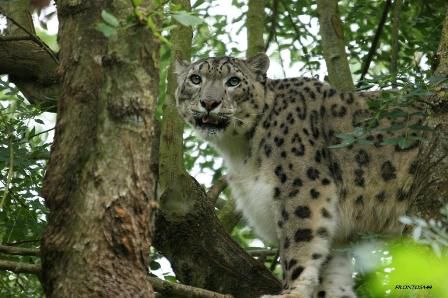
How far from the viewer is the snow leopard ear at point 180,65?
6855mm

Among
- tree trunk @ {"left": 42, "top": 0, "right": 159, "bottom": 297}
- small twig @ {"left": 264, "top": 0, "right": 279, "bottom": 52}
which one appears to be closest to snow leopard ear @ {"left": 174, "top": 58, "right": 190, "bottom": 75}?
small twig @ {"left": 264, "top": 0, "right": 279, "bottom": 52}

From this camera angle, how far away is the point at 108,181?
3.01 m

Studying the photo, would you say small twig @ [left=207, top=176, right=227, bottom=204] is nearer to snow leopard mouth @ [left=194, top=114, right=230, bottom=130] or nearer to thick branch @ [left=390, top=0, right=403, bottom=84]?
snow leopard mouth @ [left=194, top=114, right=230, bottom=130]

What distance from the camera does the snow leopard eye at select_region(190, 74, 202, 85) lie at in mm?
7188

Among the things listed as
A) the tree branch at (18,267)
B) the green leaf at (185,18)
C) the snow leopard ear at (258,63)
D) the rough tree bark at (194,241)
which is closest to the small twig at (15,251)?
the tree branch at (18,267)

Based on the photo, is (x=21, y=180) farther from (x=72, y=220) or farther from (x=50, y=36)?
(x=50, y=36)

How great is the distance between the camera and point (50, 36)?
11.4 meters

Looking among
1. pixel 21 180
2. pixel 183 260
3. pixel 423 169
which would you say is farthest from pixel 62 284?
pixel 183 260

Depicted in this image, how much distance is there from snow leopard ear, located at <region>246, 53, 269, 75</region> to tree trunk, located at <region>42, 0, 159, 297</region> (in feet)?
14.4

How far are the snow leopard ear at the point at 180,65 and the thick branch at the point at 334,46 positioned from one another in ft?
4.88

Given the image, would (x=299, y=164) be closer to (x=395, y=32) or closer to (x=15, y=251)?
(x=395, y=32)

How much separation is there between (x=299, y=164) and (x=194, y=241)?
4.06 ft

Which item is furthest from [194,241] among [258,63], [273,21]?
[273,21]

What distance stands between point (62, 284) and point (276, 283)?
356 centimetres
